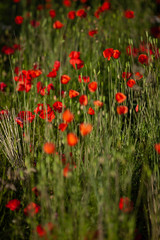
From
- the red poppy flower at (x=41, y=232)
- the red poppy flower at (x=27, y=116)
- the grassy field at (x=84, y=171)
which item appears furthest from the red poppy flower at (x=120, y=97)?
the red poppy flower at (x=41, y=232)

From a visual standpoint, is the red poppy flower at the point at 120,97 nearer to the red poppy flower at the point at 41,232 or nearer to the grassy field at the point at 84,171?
the grassy field at the point at 84,171

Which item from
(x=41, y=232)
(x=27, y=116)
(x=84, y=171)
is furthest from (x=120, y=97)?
(x=41, y=232)

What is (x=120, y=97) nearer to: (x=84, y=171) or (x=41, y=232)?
(x=84, y=171)

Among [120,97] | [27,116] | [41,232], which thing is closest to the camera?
[41,232]

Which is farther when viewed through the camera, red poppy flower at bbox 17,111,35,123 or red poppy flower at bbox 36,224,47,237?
red poppy flower at bbox 17,111,35,123

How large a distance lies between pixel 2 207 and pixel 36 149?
0.40m

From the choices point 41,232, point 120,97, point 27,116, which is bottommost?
point 41,232


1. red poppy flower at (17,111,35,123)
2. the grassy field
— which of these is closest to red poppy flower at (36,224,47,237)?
the grassy field

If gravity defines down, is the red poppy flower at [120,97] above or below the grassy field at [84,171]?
above

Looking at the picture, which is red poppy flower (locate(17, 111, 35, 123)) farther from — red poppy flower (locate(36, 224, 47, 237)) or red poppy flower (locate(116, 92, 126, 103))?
red poppy flower (locate(36, 224, 47, 237))

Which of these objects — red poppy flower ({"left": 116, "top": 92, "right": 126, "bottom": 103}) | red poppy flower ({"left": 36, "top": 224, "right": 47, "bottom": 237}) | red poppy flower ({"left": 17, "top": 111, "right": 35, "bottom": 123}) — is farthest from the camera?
red poppy flower ({"left": 17, "top": 111, "right": 35, "bottom": 123})

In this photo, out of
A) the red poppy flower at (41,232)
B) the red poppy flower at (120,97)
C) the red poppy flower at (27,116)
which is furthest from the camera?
the red poppy flower at (27,116)

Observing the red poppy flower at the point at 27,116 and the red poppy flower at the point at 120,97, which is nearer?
the red poppy flower at the point at 120,97

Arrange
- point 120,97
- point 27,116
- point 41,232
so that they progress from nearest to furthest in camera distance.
A: point 41,232 < point 120,97 < point 27,116
